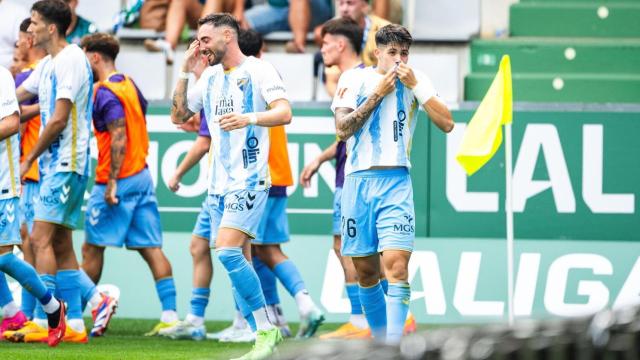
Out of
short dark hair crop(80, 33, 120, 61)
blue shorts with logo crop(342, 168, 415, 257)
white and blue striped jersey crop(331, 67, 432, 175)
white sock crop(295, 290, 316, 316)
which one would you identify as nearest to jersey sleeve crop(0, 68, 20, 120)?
short dark hair crop(80, 33, 120, 61)

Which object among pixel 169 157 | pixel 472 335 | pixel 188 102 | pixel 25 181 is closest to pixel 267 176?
pixel 188 102

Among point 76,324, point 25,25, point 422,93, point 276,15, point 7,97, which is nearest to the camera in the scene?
point 422,93

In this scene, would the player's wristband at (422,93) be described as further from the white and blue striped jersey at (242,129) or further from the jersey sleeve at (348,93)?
the white and blue striped jersey at (242,129)

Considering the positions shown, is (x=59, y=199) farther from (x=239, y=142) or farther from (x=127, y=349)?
(x=239, y=142)

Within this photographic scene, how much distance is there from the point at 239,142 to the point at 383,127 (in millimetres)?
958

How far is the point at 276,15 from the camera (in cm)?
1503

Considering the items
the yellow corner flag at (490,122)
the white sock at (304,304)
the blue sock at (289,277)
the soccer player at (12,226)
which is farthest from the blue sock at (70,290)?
the yellow corner flag at (490,122)

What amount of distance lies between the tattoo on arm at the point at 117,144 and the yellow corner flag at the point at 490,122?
2.78 meters

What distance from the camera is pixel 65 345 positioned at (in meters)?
9.59

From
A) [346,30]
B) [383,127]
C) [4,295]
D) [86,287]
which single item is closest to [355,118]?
[383,127]

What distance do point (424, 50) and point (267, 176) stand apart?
21.9 feet

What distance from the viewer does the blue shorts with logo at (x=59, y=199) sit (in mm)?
9805

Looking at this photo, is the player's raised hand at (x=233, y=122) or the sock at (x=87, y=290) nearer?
the player's raised hand at (x=233, y=122)

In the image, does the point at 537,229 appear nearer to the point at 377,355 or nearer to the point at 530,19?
the point at 530,19
